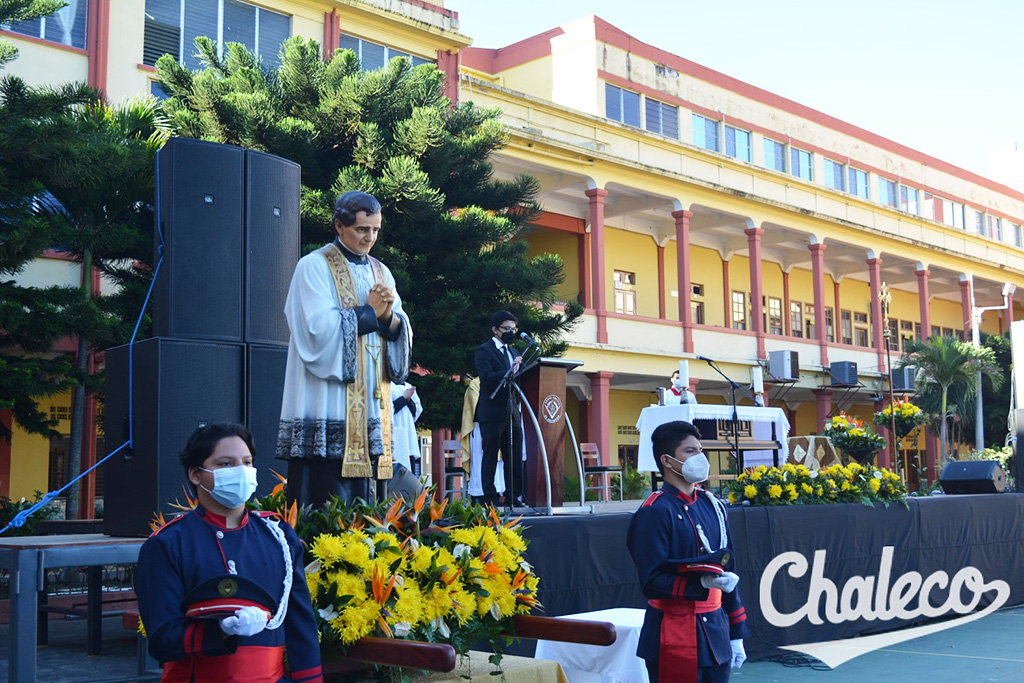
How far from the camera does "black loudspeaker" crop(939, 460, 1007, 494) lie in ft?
38.8

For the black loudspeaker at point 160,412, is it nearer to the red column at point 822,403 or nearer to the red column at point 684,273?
the red column at point 684,273

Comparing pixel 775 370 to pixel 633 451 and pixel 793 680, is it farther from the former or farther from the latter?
pixel 793 680

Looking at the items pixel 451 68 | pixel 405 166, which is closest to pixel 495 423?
pixel 405 166

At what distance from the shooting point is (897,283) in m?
38.3

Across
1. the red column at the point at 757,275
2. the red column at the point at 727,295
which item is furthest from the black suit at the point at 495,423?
the red column at the point at 727,295

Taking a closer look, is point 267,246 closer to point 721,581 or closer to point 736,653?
point 721,581

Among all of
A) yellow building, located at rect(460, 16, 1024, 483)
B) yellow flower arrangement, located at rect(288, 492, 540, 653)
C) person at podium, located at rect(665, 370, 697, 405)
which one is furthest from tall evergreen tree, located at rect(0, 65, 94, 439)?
yellow building, located at rect(460, 16, 1024, 483)

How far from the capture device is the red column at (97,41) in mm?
16203

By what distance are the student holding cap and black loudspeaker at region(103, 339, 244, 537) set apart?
2.34m

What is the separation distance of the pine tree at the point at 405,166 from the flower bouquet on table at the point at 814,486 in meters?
5.24

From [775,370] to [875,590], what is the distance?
18.8 meters

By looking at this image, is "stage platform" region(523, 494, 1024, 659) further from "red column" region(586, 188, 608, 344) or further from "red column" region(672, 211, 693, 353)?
"red column" region(672, 211, 693, 353)

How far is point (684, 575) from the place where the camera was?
4504mm

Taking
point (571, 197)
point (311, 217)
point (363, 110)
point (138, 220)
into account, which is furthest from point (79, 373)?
point (571, 197)
